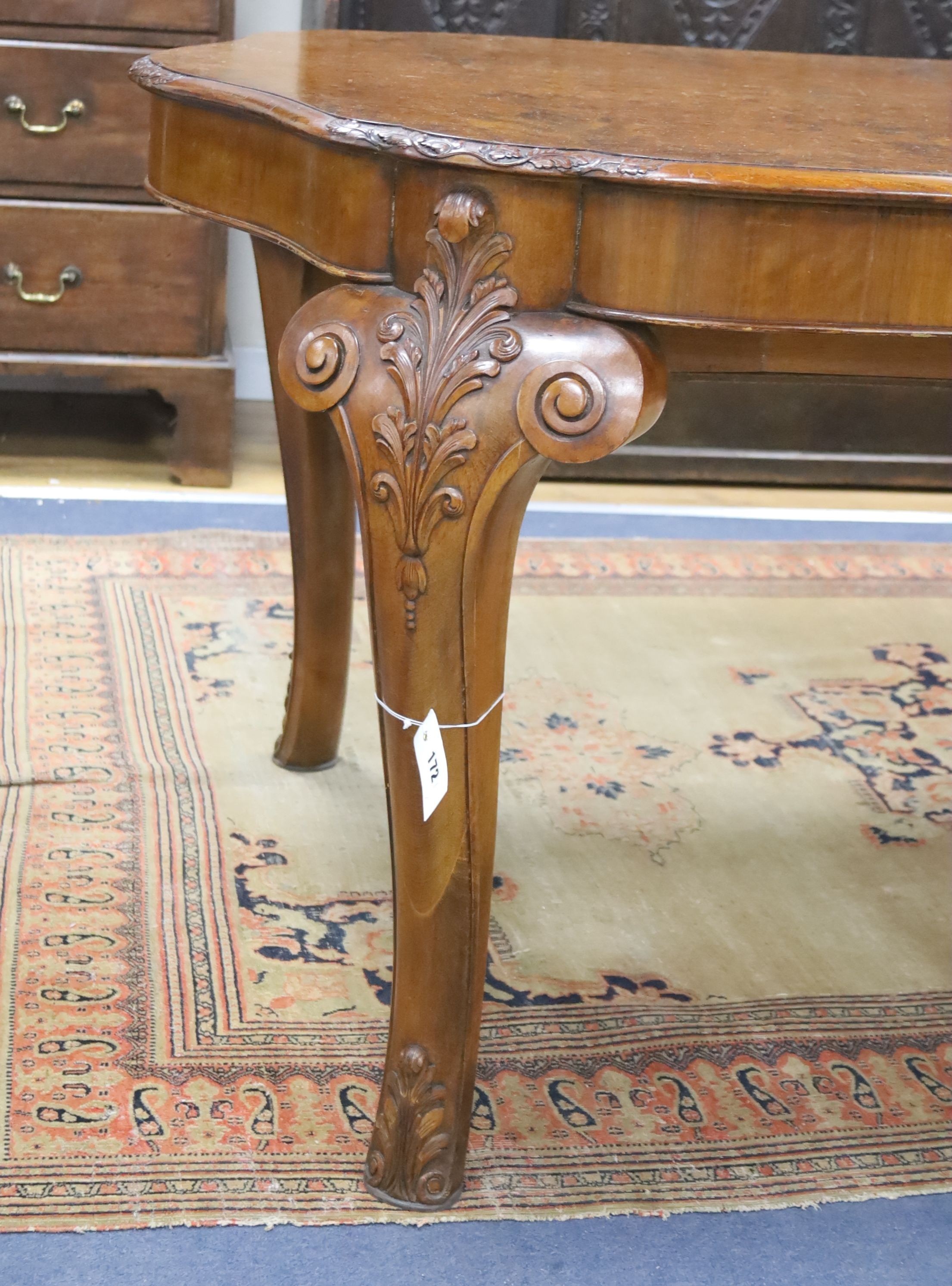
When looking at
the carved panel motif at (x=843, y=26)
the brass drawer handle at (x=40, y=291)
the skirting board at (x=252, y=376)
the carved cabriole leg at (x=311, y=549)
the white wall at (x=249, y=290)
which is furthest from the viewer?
the skirting board at (x=252, y=376)

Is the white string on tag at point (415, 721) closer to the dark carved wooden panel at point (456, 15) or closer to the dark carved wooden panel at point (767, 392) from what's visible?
the dark carved wooden panel at point (767, 392)

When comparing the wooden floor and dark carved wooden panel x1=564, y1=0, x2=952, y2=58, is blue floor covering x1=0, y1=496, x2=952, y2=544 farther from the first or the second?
dark carved wooden panel x1=564, y1=0, x2=952, y2=58

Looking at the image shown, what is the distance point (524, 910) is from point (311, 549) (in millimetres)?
471

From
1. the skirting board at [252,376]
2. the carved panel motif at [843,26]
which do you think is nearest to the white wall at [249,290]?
the skirting board at [252,376]

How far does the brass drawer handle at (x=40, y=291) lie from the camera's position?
101 inches

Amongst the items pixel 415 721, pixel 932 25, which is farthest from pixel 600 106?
pixel 932 25

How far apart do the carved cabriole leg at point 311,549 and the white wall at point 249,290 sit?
1.46 metres

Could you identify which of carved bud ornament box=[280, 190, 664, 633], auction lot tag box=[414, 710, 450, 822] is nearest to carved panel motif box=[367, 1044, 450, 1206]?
auction lot tag box=[414, 710, 450, 822]

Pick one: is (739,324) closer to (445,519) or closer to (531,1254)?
(445,519)

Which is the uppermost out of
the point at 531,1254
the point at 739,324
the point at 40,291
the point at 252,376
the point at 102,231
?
the point at 739,324

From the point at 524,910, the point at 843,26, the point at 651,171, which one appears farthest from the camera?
the point at 843,26

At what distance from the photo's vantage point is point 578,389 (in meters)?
0.88

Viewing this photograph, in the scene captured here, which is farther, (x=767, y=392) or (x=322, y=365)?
(x=767, y=392)

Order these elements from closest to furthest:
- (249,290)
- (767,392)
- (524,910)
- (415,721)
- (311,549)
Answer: (415,721) → (524,910) → (311,549) → (767,392) → (249,290)
